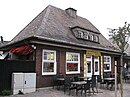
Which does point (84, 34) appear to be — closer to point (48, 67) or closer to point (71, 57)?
point (71, 57)

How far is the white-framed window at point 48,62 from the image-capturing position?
486 inches

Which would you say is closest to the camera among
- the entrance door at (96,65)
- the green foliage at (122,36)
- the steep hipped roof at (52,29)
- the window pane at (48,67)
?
the green foliage at (122,36)

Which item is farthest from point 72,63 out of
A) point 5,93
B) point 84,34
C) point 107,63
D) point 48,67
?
point 5,93

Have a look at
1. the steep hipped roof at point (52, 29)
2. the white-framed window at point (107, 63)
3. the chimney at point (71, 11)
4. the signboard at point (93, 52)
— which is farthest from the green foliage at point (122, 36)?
the chimney at point (71, 11)

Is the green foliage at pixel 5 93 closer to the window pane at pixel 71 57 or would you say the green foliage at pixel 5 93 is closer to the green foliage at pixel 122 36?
the window pane at pixel 71 57

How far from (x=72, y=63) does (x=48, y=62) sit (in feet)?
9.31


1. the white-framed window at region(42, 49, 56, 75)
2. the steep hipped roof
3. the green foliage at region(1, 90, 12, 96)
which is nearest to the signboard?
the steep hipped roof

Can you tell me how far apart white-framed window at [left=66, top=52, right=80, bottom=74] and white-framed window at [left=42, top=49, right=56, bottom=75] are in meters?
1.64

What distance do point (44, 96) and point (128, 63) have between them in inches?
789

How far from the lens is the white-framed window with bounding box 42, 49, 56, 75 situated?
12.3m

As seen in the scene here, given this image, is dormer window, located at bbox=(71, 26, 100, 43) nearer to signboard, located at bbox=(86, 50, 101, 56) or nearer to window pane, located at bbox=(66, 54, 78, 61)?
signboard, located at bbox=(86, 50, 101, 56)

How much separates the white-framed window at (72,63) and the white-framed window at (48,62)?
1.64m

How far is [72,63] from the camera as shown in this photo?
14711 mm

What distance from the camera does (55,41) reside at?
12609 mm
